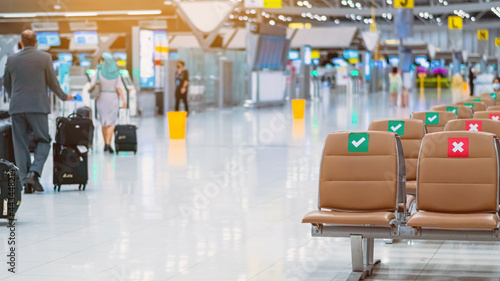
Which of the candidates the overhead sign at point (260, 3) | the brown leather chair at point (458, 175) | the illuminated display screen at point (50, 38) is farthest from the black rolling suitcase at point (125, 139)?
the illuminated display screen at point (50, 38)

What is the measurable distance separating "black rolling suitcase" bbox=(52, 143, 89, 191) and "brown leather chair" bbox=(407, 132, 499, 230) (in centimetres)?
522

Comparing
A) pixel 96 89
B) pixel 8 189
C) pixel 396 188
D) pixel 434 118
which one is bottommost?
pixel 8 189

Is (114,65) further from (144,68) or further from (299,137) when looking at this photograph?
(144,68)

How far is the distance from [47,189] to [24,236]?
3128mm

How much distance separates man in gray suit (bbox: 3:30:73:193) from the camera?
9461mm

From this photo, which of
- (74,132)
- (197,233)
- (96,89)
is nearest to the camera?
(197,233)

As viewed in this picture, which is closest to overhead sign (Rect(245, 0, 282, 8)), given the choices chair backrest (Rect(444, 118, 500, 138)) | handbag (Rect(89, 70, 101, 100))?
handbag (Rect(89, 70, 101, 100))

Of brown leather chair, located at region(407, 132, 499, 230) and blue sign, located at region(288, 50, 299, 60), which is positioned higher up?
blue sign, located at region(288, 50, 299, 60)

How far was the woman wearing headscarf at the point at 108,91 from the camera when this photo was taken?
14.2 metres

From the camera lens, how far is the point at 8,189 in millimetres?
7520

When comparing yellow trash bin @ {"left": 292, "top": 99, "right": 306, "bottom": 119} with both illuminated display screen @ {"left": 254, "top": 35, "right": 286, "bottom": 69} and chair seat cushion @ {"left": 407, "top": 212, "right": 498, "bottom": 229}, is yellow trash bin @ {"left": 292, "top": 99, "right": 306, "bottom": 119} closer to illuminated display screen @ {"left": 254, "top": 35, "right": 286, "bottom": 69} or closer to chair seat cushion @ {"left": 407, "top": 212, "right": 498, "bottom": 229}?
illuminated display screen @ {"left": 254, "top": 35, "right": 286, "bottom": 69}

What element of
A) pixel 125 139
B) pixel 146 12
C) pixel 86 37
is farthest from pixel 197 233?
pixel 86 37

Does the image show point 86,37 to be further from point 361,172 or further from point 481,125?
point 361,172

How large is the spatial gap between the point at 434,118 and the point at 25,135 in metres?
4.30
